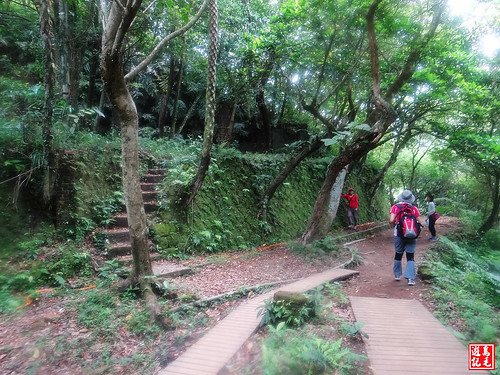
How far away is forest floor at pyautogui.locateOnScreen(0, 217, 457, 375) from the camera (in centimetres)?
398

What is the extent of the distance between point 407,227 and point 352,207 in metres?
8.28

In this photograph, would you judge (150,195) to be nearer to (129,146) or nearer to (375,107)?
(129,146)

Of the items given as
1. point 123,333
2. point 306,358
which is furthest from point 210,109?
point 306,358

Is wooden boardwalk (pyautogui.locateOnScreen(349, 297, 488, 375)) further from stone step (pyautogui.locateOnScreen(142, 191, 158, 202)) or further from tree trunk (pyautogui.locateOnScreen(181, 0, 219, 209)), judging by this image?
stone step (pyautogui.locateOnScreen(142, 191, 158, 202))

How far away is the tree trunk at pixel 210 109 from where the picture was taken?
8086 mm

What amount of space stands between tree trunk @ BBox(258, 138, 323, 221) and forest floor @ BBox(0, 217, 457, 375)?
416 cm

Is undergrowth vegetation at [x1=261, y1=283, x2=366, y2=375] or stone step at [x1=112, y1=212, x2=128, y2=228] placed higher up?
stone step at [x1=112, y1=212, x2=128, y2=228]

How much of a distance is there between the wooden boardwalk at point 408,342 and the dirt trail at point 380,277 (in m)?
0.76

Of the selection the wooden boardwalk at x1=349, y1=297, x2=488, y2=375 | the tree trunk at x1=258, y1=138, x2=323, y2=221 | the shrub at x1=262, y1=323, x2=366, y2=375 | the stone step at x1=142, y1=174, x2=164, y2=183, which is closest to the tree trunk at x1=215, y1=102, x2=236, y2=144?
the tree trunk at x1=258, y1=138, x2=323, y2=221

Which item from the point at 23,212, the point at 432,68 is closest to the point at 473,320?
the point at 23,212

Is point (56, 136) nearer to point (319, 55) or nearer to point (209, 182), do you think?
point (209, 182)

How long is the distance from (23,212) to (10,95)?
10.4 feet

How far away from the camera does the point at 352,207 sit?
15.1 metres
